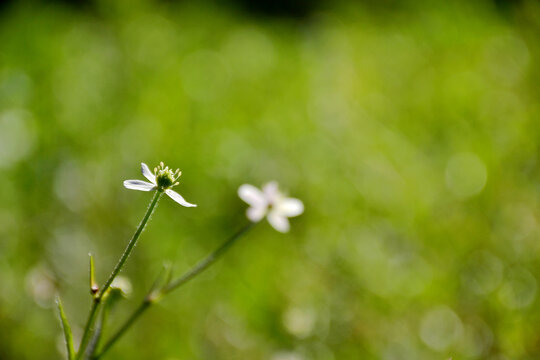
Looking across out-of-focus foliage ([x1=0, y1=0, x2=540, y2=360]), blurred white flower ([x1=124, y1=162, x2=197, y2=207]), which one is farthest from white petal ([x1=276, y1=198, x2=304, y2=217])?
out-of-focus foliage ([x1=0, y1=0, x2=540, y2=360])

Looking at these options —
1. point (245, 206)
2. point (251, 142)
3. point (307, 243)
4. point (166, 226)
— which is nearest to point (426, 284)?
point (307, 243)

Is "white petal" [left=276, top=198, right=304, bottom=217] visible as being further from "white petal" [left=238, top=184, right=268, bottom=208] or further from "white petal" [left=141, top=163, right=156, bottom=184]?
"white petal" [left=141, top=163, right=156, bottom=184]

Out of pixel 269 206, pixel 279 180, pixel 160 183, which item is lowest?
pixel 279 180

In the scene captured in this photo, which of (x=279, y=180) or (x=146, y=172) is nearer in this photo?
(x=146, y=172)

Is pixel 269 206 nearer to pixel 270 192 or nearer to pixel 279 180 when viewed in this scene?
pixel 270 192

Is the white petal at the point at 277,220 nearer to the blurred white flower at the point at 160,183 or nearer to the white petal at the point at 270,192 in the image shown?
the white petal at the point at 270,192

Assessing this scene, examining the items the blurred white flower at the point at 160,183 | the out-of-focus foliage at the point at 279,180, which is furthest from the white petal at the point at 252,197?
the out-of-focus foliage at the point at 279,180

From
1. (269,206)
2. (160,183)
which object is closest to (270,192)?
(269,206)

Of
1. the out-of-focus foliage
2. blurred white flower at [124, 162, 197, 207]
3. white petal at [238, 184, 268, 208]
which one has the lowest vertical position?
the out-of-focus foliage

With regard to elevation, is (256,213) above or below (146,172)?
below
